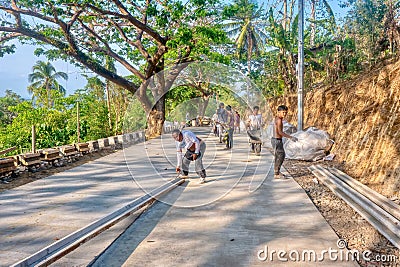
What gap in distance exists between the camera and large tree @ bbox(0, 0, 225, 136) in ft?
44.7

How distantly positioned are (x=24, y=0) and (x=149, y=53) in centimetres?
655

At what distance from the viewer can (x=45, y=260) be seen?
139 inches

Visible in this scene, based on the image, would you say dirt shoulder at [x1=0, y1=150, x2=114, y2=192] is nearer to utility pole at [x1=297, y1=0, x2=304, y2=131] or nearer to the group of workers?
the group of workers

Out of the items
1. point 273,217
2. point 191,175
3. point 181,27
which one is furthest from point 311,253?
point 181,27

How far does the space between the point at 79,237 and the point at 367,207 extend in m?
3.85

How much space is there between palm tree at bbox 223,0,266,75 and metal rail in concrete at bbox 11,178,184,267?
24.0 m

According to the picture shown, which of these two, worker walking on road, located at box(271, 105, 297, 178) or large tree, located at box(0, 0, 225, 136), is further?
large tree, located at box(0, 0, 225, 136)

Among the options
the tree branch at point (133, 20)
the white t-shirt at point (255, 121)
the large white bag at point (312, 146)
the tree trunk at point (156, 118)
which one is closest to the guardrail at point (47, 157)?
the white t-shirt at point (255, 121)

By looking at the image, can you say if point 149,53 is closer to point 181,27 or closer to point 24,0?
point 181,27

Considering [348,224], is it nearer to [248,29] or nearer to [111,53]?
[111,53]

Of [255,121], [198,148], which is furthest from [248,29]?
[198,148]

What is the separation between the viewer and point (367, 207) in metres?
5.03

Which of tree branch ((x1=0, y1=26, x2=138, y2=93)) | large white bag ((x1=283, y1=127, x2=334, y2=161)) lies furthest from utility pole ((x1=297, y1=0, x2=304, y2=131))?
tree branch ((x1=0, y1=26, x2=138, y2=93))

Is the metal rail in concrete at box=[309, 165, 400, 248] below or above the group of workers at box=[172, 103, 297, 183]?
below
